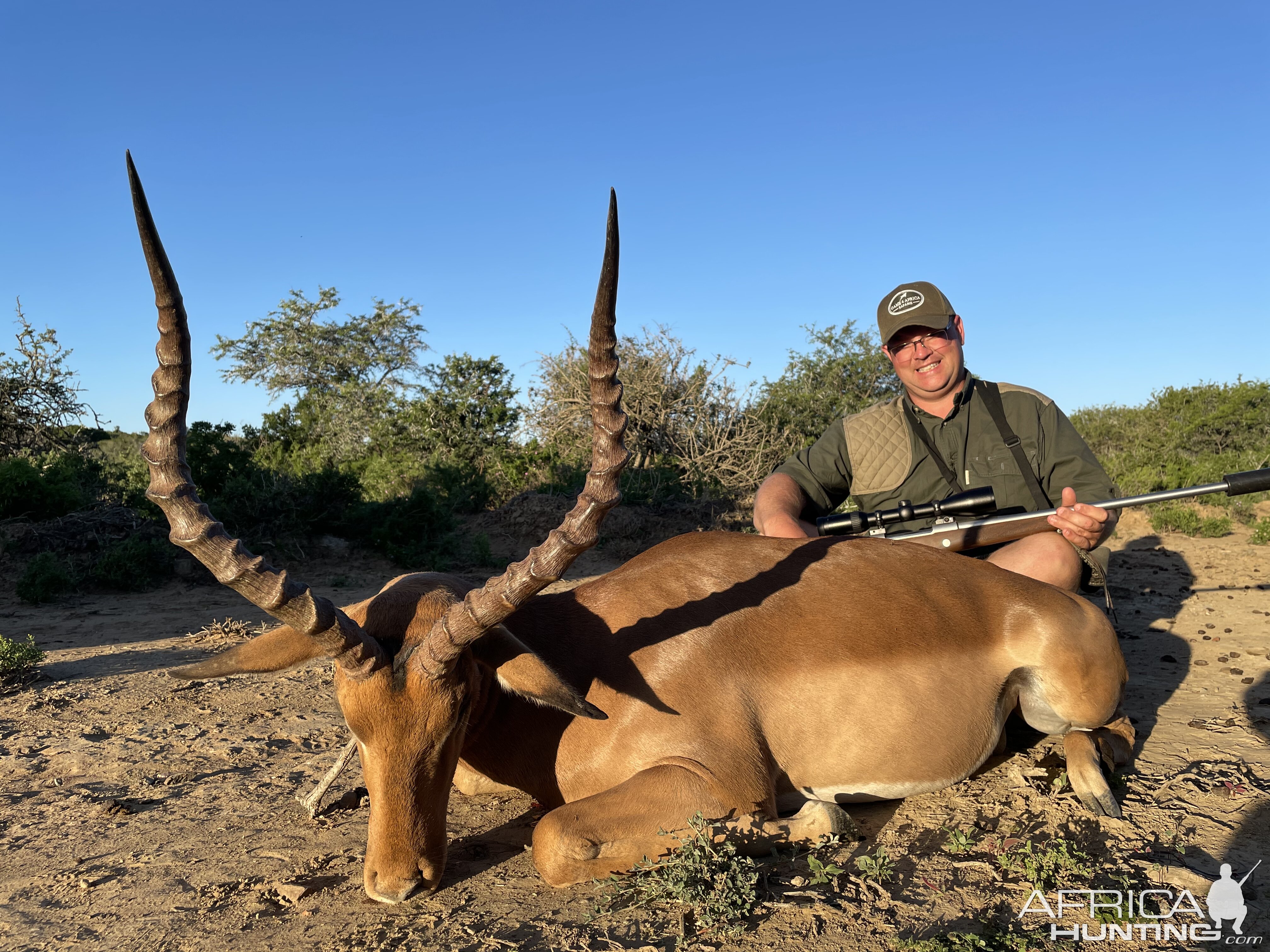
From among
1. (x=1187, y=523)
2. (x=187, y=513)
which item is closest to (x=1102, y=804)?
(x=187, y=513)

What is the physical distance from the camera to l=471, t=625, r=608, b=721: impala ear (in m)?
3.06

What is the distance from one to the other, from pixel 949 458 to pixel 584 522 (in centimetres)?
437

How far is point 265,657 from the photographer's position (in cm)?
330

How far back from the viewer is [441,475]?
1634 cm

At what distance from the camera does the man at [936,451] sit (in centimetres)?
597

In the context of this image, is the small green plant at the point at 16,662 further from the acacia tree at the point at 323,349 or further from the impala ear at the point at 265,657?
the acacia tree at the point at 323,349

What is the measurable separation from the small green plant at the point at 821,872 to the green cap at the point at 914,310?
3.97 metres

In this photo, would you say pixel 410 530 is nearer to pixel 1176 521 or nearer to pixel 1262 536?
pixel 1176 521

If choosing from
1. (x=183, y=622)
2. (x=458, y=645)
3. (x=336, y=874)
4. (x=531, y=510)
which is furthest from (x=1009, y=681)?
(x=531, y=510)

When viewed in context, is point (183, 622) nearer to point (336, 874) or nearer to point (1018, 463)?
point (336, 874)

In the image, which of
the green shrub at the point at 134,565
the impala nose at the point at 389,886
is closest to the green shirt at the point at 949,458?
the impala nose at the point at 389,886

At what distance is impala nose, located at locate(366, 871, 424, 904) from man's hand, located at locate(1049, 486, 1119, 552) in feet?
13.6

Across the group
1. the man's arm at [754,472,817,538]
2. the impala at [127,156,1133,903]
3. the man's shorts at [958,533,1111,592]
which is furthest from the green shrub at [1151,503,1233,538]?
the impala at [127,156,1133,903]

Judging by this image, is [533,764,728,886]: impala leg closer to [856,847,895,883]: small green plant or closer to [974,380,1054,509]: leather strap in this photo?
[856,847,895,883]: small green plant
